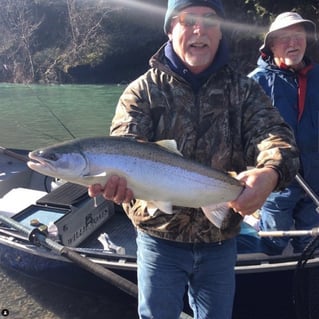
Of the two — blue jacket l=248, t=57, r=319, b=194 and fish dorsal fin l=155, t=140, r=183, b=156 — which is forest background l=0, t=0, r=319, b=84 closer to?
blue jacket l=248, t=57, r=319, b=194

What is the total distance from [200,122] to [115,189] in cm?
67

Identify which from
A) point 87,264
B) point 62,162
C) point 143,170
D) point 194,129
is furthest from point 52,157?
point 87,264

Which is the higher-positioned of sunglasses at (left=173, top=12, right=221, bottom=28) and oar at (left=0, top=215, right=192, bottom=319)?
sunglasses at (left=173, top=12, right=221, bottom=28)

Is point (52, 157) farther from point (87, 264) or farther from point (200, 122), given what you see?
point (87, 264)

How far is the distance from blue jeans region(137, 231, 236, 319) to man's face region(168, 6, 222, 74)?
3.34ft

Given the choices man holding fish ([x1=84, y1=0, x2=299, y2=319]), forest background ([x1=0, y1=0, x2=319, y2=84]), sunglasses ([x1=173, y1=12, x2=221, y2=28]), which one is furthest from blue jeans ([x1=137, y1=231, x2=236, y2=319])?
forest background ([x1=0, y1=0, x2=319, y2=84])

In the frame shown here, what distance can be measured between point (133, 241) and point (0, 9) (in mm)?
59762

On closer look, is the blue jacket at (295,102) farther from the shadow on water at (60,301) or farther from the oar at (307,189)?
the shadow on water at (60,301)

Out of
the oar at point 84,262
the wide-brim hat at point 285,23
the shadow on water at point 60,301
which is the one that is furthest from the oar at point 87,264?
the wide-brim hat at point 285,23

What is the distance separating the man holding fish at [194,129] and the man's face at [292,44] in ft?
6.39

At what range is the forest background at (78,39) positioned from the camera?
49.2 m

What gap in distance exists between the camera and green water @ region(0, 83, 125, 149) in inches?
836

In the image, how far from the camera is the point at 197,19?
102 inches

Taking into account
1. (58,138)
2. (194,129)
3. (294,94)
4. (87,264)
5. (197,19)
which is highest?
(197,19)
